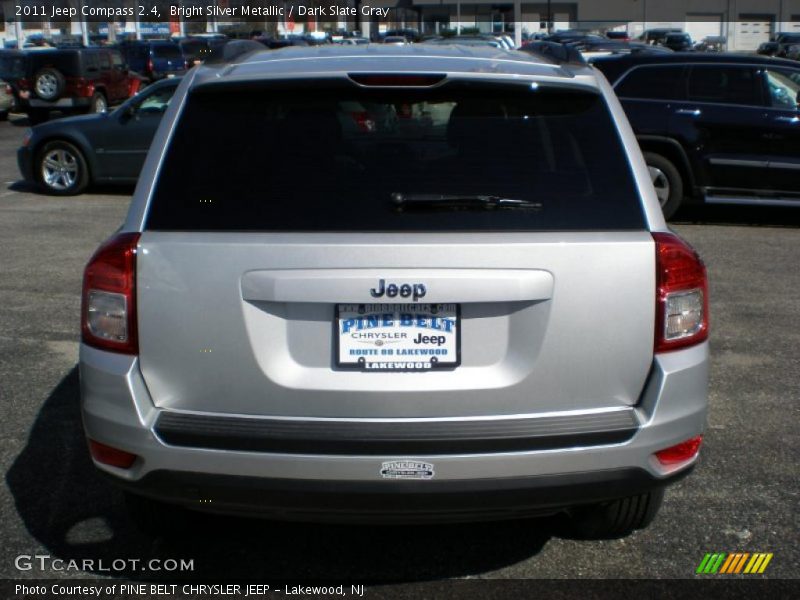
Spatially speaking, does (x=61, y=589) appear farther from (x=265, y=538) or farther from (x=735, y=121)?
(x=735, y=121)

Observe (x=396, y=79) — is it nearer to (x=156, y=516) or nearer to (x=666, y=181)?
(x=156, y=516)

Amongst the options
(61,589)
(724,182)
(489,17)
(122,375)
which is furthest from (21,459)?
(489,17)

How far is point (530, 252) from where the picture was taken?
305cm

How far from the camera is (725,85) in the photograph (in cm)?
1098

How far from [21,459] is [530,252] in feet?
9.33

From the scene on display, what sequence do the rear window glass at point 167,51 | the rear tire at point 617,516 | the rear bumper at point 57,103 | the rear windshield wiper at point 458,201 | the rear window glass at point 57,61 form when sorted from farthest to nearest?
1. the rear window glass at point 167,51
2. the rear window glass at point 57,61
3. the rear bumper at point 57,103
4. the rear tire at point 617,516
5. the rear windshield wiper at point 458,201

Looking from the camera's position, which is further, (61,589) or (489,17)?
(489,17)

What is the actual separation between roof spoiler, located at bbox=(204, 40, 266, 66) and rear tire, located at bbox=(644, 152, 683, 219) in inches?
290

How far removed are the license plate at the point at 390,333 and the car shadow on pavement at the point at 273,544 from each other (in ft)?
3.33

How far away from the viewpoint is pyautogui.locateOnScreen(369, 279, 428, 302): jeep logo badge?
3.02m

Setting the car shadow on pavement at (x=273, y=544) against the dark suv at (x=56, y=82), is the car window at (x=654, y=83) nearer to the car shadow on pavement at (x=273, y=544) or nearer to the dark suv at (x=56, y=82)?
the car shadow on pavement at (x=273, y=544)

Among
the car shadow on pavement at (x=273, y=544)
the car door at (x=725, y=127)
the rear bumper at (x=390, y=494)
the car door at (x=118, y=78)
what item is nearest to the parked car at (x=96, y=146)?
the car door at (x=725, y=127)

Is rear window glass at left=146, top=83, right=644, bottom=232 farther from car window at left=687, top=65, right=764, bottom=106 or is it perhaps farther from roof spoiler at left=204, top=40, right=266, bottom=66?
car window at left=687, top=65, right=764, bottom=106

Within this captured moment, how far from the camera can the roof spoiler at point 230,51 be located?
387 centimetres
